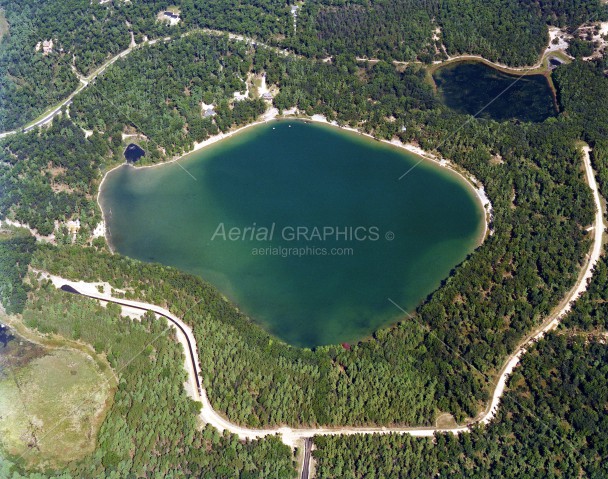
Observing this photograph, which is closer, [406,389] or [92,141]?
[406,389]

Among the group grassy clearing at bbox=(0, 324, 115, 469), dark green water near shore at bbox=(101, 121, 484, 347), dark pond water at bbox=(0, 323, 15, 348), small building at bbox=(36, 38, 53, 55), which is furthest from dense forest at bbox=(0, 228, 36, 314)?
small building at bbox=(36, 38, 53, 55)

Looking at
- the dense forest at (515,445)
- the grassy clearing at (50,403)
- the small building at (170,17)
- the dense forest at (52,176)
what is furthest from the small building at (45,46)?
the dense forest at (515,445)

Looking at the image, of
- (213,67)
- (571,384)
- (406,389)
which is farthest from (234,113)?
(571,384)

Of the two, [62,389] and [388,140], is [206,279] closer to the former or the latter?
[62,389]

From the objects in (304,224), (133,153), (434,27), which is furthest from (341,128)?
(133,153)

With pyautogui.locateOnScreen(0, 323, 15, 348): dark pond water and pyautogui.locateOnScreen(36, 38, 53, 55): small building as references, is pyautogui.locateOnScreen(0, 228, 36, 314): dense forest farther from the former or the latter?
pyautogui.locateOnScreen(36, 38, 53, 55): small building

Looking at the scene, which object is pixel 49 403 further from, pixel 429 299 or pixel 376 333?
pixel 429 299

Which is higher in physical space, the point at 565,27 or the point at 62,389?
the point at 565,27
